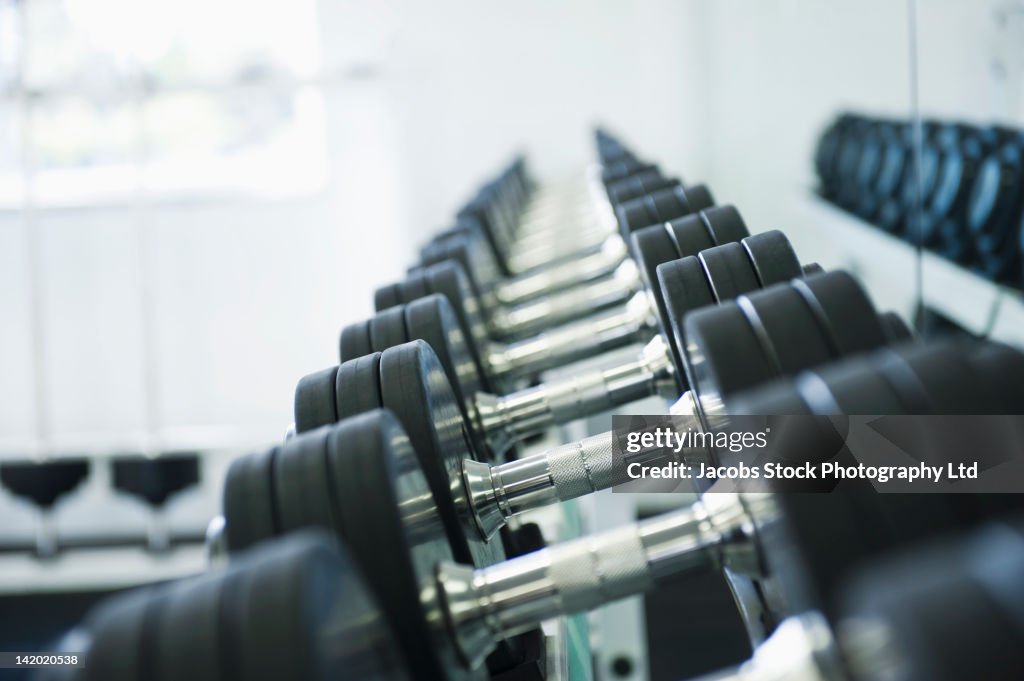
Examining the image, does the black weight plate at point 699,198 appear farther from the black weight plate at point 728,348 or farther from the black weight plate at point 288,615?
the black weight plate at point 288,615

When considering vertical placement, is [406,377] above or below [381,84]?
below

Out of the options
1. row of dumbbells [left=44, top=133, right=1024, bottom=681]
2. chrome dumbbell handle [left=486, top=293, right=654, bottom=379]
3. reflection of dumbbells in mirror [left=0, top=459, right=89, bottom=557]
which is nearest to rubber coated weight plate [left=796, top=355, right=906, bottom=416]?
row of dumbbells [left=44, top=133, right=1024, bottom=681]

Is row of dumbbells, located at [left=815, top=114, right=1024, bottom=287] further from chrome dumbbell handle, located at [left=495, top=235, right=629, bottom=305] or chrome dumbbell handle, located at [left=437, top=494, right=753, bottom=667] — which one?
chrome dumbbell handle, located at [left=437, top=494, right=753, bottom=667]

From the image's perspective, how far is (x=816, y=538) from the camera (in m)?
0.36

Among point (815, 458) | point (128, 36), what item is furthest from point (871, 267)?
point (128, 36)

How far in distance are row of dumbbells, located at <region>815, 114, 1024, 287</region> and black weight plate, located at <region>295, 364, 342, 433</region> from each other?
0.89m

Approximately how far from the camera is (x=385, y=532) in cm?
45

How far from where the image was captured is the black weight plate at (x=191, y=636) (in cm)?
35

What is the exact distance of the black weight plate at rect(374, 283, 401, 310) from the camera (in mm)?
925

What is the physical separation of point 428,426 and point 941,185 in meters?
1.11

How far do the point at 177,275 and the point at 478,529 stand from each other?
2.92 meters

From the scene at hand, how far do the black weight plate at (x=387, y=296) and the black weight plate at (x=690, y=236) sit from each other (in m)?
0.31

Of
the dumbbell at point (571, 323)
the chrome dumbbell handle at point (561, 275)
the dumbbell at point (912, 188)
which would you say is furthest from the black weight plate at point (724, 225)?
the dumbbell at point (912, 188)

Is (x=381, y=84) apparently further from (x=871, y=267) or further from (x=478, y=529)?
(x=478, y=529)
